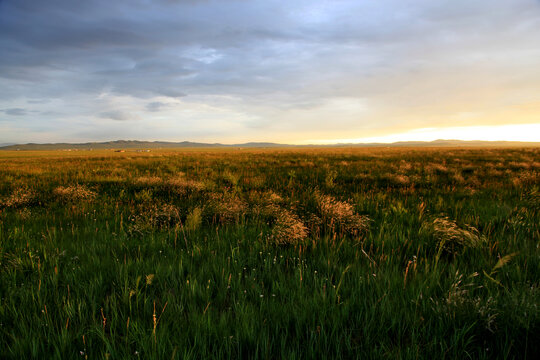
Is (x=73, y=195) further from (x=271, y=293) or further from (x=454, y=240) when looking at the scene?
(x=454, y=240)

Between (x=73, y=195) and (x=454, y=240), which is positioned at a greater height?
(x=73, y=195)

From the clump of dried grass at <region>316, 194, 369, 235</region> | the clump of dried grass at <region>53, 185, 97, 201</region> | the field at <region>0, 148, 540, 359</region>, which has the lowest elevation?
the field at <region>0, 148, 540, 359</region>

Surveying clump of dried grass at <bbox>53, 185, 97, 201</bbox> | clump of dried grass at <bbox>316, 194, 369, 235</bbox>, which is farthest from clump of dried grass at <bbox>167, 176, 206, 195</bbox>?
clump of dried grass at <bbox>316, 194, 369, 235</bbox>

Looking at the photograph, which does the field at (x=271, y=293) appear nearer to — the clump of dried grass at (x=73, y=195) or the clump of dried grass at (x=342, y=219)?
the clump of dried grass at (x=342, y=219)

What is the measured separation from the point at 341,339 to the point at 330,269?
40.2 inches

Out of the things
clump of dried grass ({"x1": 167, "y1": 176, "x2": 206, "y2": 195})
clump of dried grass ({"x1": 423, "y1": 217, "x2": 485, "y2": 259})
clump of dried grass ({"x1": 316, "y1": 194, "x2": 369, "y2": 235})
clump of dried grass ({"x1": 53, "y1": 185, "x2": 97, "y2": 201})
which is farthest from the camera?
clump of dried grass ({"x1": 167, "y1": 176, "x2": 206, "y2": 195})

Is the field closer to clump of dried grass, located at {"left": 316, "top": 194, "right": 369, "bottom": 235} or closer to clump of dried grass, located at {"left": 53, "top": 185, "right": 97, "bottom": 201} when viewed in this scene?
clump of dried grass, located at {"left": 316, "top": 194, "right": 369, "bottom": 235}

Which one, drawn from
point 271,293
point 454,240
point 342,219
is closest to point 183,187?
point 342,219

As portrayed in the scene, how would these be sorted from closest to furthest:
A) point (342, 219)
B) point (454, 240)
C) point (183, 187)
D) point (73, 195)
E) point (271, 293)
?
point (271, 293)
point (454, 240)
point (342, 219)
point (73, 195)
point (183, 187)

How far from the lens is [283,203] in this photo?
19.5 ft

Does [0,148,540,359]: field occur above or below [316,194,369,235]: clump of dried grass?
below

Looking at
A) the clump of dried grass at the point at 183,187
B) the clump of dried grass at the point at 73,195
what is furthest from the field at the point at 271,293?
the clump of dried grass at the point at 183,187

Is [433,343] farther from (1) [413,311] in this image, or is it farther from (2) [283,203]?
(2) [283,203]

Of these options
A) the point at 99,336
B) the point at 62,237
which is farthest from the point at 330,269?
the point at 62,237
